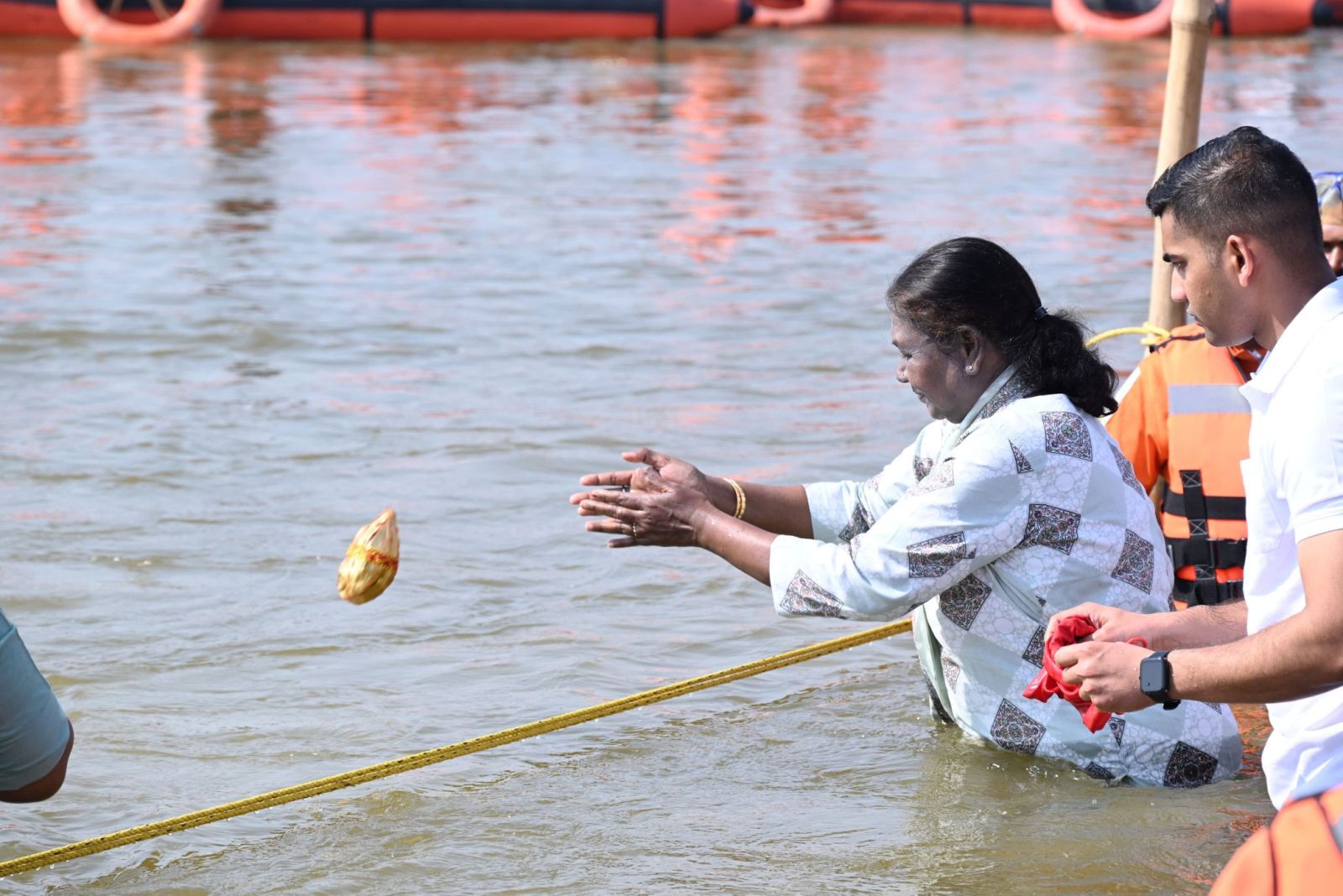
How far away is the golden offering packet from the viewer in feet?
15.1

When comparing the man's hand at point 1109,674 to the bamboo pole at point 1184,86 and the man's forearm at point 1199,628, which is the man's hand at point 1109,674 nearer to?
the man's forearm at point 1199,628

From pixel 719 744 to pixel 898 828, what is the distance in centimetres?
77

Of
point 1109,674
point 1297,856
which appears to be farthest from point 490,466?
point 1297,856

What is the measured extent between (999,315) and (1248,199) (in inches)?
39.8

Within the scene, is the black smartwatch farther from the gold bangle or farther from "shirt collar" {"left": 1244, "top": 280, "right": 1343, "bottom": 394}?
the gold bangle

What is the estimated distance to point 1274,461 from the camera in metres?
2.72

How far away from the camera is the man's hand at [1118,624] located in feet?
10.1

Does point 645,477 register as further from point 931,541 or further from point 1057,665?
point 1057,665

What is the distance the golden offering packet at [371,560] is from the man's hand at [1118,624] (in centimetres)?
200

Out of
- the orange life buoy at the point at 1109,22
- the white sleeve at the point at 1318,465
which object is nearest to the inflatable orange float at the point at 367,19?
the orange life buoy at the point at 1109,22

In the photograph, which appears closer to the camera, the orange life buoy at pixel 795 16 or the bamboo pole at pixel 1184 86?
the bamboo pole at pixel 1184 86

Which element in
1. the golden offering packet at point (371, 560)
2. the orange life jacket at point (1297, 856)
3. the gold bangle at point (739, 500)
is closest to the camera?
the orange life jacket at point (1297, 856)

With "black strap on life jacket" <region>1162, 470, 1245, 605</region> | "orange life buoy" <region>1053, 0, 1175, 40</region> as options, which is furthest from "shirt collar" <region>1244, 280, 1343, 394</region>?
"orange life buoy" <region>1053, 0, 1175, 40</region>

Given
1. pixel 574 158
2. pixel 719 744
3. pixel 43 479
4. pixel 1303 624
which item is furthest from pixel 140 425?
pixel 574 158
